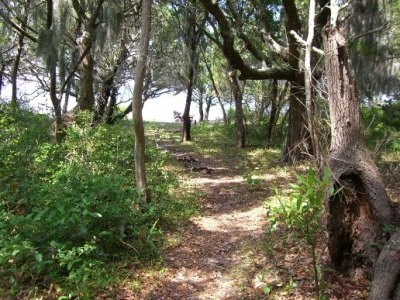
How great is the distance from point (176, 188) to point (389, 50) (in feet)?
27.1

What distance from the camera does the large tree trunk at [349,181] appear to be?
393 cm

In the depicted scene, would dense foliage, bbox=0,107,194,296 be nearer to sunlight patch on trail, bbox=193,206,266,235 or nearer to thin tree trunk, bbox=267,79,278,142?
sunlight patch on trail, bbox=193,206,266,235

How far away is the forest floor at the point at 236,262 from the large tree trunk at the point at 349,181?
27 centimetres

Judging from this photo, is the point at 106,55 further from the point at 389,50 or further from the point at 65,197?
the point at 65,197

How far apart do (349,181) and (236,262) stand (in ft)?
6.01

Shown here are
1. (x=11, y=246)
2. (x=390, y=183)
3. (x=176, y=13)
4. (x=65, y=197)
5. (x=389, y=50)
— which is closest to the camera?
(x=11, y=246)

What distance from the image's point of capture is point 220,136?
19.3 meters

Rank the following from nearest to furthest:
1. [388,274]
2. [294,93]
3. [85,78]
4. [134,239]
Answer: [388,274] → [134,239] → [294,93] → [85,78]

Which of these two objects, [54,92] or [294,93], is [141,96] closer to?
[294,93]

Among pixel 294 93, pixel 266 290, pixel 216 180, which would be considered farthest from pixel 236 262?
pixel 294 93

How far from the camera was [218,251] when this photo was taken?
5430 mm

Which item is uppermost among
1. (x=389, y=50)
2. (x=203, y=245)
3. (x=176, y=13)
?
(x=176, y=13)

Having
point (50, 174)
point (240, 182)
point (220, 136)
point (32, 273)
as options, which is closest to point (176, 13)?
point (220, 136)

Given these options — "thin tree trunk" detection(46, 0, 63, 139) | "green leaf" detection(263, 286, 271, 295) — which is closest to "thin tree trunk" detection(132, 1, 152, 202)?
"green leaf" detection(263, 286, 271, 295)
